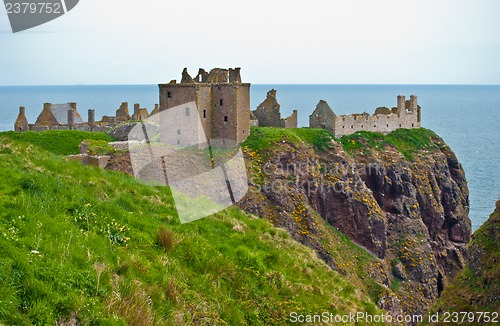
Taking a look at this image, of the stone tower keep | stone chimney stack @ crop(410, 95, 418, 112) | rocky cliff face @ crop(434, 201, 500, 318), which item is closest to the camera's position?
rocky cliff face @ crop(434, 201, 500, 318)

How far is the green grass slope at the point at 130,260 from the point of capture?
12.2 m

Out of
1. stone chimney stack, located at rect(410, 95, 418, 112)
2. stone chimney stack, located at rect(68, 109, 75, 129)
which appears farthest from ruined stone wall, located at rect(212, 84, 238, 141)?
stone chimney stack, located at rect(410, 95, 418, 112)

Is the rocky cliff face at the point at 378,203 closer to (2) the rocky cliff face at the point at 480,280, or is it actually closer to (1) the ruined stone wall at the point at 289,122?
(1) the ruined stone wall at the point at 289,122

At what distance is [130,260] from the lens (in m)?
14.7

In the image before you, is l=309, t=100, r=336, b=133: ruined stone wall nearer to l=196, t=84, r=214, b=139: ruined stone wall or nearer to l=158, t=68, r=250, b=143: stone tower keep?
l=158, t=68, r=250, b=143: stone tower keep

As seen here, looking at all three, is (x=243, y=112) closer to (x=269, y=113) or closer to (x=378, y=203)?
(x=269, y=113)

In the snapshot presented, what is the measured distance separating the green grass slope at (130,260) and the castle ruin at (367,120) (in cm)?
3210

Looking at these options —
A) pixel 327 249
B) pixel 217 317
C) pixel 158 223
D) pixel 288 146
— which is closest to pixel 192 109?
pixel 288 146

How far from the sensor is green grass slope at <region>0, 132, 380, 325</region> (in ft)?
40.0

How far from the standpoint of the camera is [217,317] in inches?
591

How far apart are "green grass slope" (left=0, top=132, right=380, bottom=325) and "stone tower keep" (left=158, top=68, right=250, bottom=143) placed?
874 inches

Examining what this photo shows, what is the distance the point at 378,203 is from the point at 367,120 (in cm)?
933

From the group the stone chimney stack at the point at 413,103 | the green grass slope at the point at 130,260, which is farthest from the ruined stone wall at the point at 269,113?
the green grass slope at the point at 130,260

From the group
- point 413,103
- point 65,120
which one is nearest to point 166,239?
point 65,120
